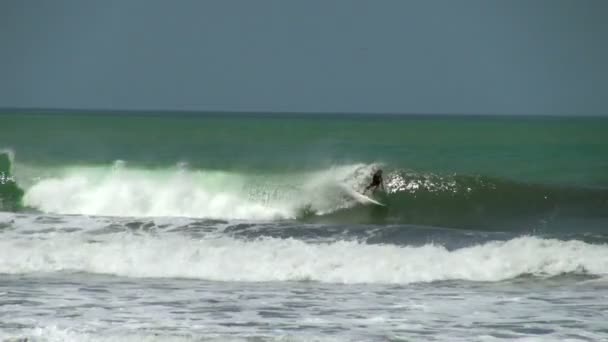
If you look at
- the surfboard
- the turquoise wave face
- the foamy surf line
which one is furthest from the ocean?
the turquoise wave face

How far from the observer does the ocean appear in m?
8.82

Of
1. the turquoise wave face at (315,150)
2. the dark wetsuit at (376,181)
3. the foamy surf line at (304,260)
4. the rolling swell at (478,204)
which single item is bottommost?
the foamy surf line at (304,260)

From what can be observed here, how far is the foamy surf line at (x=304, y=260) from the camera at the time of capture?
1166cm

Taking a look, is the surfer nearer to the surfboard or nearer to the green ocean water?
the green ocean water

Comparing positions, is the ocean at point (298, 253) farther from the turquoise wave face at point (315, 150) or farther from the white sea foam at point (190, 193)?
the turquoise wave face at point (315, 150)

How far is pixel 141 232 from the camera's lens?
47.4 feet

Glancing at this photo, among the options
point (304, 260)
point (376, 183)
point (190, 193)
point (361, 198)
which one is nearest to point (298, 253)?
point (304, 260)

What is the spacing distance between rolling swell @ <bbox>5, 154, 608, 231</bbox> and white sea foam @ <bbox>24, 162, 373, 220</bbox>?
2cm

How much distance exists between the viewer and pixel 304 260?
12.0 m

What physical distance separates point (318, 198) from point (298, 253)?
583cm

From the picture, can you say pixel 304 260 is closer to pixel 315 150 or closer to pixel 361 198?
pixel 361 198

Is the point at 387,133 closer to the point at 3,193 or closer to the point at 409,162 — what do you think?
the point at 409,162

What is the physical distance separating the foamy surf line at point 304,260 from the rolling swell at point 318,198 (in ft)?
12.7

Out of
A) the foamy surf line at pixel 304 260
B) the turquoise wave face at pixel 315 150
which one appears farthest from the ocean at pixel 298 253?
the turquoise wave face at pixel 315 150
